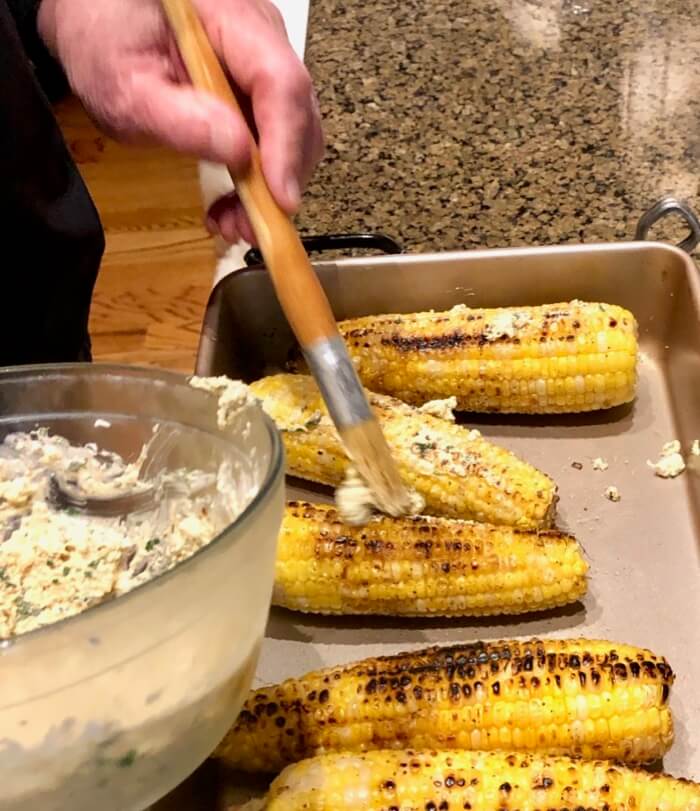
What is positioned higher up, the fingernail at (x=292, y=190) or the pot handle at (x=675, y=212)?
the fingernail at (x=292, y=190)

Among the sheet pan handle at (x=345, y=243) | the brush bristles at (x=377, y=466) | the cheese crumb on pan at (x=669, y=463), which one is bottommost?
the cheese crumb on pan at (x=669, y=463)

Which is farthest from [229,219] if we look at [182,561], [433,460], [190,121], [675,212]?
[182,561]

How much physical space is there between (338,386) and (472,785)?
0.41 metres

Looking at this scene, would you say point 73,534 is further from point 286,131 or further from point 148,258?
point 148,258

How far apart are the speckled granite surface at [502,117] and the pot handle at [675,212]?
3.5 inches

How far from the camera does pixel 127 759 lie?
1.96 feet

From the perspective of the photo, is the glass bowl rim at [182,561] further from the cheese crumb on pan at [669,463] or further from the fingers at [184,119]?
the cheese crumb on pan at [669,463]

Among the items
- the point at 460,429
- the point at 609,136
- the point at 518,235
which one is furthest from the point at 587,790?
the point at 609,136

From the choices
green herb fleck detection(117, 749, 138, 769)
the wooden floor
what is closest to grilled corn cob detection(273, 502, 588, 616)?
green herb fleck detection(117, 749, 138, 769)

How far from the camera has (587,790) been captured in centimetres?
81

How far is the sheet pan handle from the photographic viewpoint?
4.35 ft

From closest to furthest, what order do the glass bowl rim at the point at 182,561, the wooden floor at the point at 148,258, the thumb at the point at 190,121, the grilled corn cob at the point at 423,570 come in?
the glass bowl rim at the point at 182,561, the thumb at the point at 190,121, the grilled corn cob at the point at 423,570, the wooden floor at the point at 148,258

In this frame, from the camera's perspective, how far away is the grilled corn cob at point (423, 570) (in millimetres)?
1039

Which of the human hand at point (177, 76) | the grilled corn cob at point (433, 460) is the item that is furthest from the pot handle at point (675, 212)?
the human hand at point (177, 76)
